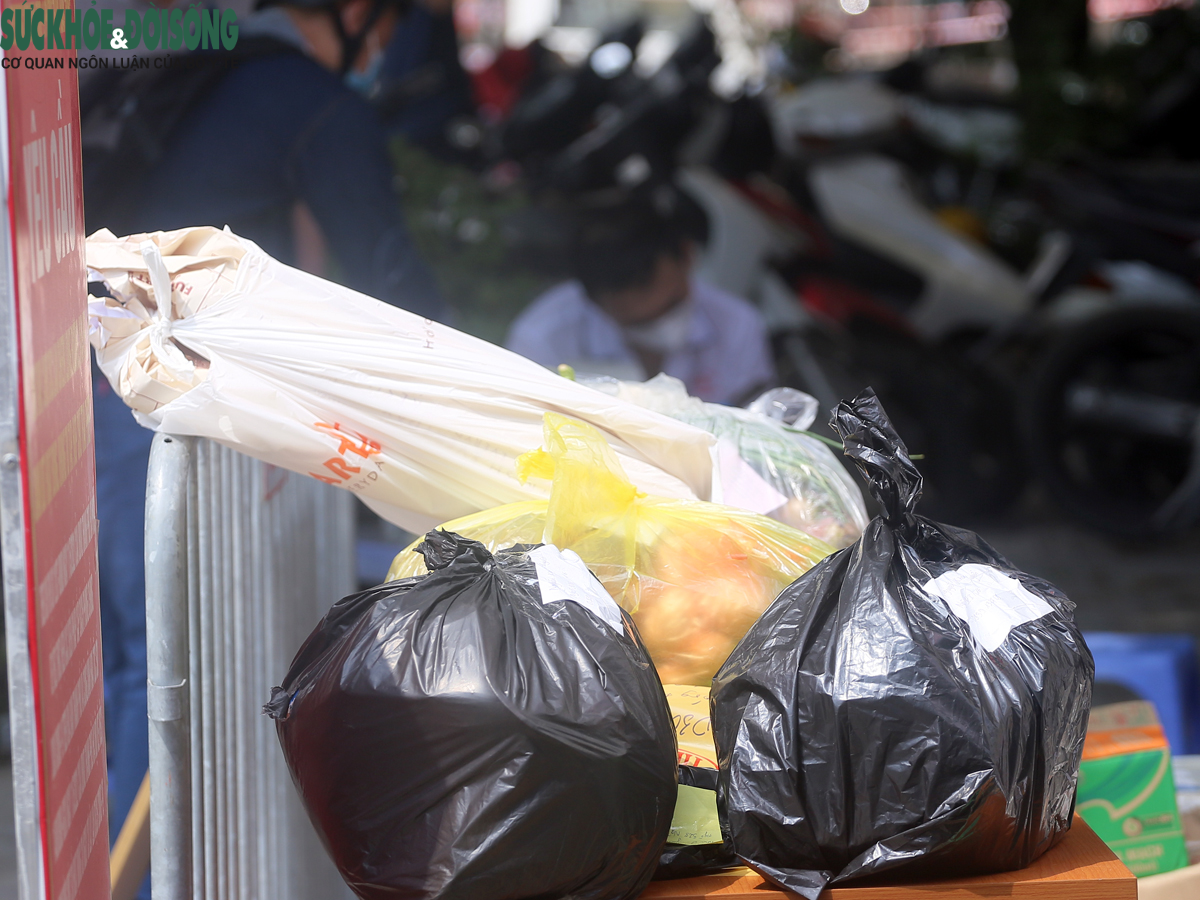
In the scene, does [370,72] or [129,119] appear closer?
[129,119]

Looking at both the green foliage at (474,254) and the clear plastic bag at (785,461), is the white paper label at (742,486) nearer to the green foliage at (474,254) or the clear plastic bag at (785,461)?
the clear plastic bag at (785,461)

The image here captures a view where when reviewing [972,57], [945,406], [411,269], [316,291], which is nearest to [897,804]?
[316,291]

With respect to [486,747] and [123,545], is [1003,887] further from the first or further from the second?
[123,545]

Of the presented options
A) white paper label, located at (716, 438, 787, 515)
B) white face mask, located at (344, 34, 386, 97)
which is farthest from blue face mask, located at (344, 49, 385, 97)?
white paper label, located at (716, 438, 787, 515)

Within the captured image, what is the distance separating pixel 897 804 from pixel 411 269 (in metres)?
2.25

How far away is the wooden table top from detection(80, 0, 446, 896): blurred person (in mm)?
1410

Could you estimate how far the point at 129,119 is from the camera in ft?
7.63

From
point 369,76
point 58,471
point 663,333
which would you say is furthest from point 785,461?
point 663,333

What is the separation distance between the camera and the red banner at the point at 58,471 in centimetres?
88

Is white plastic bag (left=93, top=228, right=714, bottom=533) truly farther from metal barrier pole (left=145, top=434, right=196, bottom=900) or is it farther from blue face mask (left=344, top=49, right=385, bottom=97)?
blue face mask (left=344, top=49, right=385, bottom=97)

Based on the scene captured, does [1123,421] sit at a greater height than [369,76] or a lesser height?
lesser

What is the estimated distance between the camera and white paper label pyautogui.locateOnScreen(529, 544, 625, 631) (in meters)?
1.13

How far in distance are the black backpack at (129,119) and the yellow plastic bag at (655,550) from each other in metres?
1.40

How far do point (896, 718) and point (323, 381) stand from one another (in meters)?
Answer: 0.76
